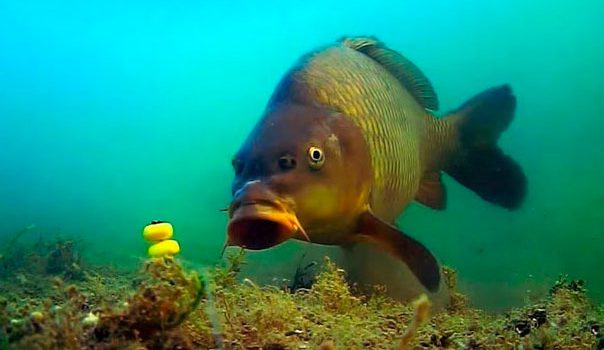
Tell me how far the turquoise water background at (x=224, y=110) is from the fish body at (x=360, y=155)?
1427 millimetres

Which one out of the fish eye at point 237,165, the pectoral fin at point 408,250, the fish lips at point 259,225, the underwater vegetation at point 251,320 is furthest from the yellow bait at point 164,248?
the pectoral fin at point 408,250

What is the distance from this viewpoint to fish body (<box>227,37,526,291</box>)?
3590mm

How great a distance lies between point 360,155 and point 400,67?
1879 millimetres

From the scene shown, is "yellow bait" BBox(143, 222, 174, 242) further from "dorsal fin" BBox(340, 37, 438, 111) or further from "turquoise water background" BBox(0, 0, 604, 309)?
"dorsal fin" BBox(340, 37, 438, 111)

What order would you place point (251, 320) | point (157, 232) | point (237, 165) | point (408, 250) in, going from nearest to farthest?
point (251, 320)
point (237, 165)
point (408, 250)
point (157, 232)

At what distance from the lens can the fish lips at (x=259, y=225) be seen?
3268 mm

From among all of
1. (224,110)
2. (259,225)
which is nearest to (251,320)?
(259,225)

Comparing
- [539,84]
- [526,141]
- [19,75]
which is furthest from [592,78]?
[19,75]

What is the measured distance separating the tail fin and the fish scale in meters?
1.00

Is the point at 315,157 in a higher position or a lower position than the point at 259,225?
higher

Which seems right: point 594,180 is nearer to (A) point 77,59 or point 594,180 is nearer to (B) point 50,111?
(B) point 50,111

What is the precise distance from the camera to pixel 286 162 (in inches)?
144

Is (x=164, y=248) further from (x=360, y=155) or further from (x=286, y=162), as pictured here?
(x=360, y=155)

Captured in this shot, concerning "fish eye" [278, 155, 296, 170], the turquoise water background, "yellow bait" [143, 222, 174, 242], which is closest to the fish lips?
"fish eye" [278, 155, 296, 170]
